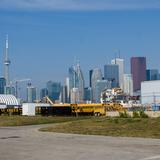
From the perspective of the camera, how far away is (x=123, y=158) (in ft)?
52.9

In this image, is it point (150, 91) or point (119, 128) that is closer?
point (119, 128)

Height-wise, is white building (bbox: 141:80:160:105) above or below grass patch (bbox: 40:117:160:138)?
above

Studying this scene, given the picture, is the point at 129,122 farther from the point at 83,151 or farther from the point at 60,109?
the point at 60,109

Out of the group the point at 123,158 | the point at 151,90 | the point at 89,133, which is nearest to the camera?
the point at 123,158

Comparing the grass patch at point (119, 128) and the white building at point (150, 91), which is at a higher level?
the white building at point (150, 91)

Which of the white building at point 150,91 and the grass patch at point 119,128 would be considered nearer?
the grass patch at point 119,128

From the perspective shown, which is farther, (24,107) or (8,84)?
(8,84)

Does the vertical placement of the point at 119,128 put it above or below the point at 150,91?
below

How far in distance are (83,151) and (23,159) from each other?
10.3ft

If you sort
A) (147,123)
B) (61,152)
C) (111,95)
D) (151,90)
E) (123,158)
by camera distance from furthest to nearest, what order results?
1. (111,95)
2. (151,90)
3. (147,123)
4. (61,152)
5. (123,158)

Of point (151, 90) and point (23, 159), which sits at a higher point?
point (151, 90)

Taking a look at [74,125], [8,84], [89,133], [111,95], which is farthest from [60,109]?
[8,84]

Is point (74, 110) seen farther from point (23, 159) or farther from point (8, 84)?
point (8, 84)

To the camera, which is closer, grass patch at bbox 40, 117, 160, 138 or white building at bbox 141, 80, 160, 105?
grass patch at bbox 40, 117, 160, 138
